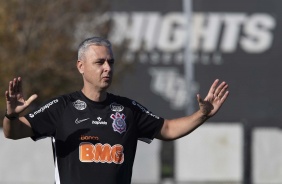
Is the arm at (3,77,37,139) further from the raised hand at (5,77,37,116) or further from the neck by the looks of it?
the neck

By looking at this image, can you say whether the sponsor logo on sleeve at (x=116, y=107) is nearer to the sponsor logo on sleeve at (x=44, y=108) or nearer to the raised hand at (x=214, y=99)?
the sponsor logo on sleeve at (x=44, y=108)

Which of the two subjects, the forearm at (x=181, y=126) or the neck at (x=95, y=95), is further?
A: the forearm at (x=181, y=126)

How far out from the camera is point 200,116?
6.40m

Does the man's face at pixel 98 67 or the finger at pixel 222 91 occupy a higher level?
the man's face at pixel 98 67

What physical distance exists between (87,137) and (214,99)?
80 cm

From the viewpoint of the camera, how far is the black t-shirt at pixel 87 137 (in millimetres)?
6152

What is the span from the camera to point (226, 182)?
46.6 feet

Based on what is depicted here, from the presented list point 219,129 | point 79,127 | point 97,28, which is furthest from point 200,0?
point 79,127

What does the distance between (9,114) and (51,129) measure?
34cm

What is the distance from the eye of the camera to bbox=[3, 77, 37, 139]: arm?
595cm

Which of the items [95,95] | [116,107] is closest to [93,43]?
[95,95]

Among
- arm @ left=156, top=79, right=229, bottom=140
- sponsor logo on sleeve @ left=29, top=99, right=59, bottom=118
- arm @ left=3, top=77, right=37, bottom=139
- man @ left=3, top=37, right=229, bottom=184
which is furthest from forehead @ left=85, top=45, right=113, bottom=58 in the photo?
arm @ left=156, top=79, right=229, bottom=140

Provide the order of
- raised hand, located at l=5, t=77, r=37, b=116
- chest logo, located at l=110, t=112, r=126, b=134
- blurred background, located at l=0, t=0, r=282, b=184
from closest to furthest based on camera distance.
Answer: raised hand, located at l=5, t=77, r=37, b=116
chest logo, located at l=110, t=112, r=126, b=134
blurred background, located at l=0, t=0, r=282, b=184

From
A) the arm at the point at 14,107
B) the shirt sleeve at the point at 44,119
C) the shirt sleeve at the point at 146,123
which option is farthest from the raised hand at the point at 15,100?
the shirt sleeve at the point at 146,123
